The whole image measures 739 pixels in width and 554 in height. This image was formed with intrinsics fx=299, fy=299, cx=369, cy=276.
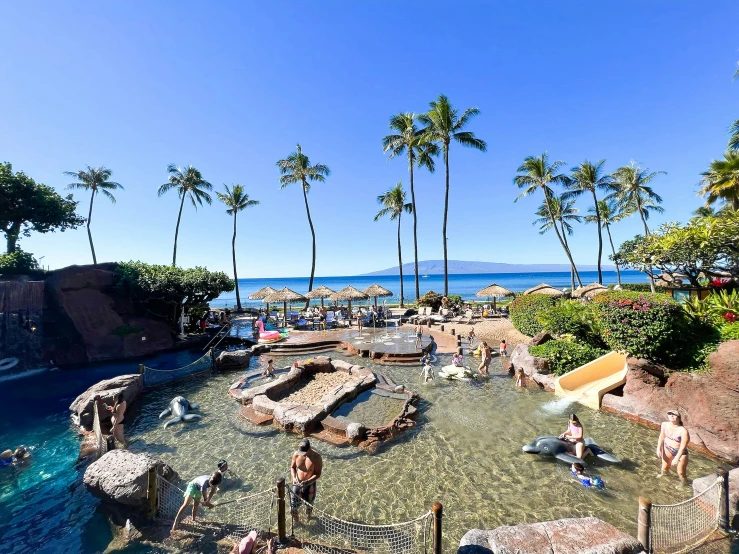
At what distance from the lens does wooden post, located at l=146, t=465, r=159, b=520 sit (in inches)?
212

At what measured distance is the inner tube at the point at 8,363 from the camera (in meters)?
15.5

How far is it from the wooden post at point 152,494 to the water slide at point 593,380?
11829 millimetres

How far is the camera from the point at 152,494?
543 centimetres

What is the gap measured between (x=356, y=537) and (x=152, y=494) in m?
3.77

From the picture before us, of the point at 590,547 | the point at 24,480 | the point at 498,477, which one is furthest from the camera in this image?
the point at 24,480

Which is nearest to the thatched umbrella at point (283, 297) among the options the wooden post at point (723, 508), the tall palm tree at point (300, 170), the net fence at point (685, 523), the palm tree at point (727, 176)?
the tall palm tree at point (300, 170)

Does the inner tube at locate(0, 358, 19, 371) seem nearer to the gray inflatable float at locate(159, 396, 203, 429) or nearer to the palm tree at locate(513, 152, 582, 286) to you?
the gray inflatable float at locate(159, 396, 203, 429)

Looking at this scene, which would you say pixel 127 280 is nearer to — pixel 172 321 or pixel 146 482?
pixel 172 321

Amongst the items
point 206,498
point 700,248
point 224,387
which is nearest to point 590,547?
point 206,498

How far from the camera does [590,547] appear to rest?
402 centimetres

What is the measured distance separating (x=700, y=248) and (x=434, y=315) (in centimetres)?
1576

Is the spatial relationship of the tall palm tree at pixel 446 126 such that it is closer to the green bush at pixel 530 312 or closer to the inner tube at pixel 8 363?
the green bush at pixel 530 312

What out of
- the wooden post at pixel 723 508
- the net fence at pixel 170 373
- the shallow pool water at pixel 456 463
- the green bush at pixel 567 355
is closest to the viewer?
the wooden post at pixel 723 508

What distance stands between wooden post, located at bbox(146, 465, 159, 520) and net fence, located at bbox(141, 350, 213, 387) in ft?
26.5
